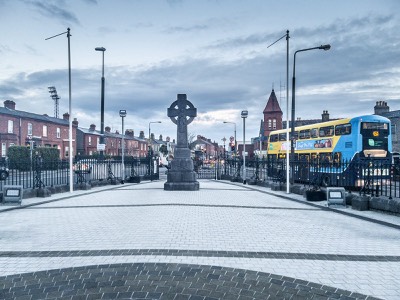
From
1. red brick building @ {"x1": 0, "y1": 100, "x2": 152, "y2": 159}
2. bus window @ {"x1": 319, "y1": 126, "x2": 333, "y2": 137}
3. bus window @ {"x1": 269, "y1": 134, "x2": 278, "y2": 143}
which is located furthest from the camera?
red brick building @ {"x1": 0, "y1": 100, "x2": 152, "y2": 159}

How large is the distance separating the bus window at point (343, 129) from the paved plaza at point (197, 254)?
8.67 metres

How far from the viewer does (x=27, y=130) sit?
43.9m

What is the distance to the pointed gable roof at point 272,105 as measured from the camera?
67.9 m

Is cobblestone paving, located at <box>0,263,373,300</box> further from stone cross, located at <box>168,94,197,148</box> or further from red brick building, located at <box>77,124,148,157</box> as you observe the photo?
red brick building, located at <box>77,124,148,157</box>

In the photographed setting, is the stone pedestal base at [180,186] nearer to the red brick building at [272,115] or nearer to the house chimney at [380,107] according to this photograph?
the house chimney at [380,107]

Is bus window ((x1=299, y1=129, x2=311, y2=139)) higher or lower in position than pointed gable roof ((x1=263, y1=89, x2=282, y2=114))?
lower

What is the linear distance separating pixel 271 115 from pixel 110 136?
1415 inches

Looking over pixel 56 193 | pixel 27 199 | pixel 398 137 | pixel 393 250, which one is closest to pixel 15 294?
pixel 393 250

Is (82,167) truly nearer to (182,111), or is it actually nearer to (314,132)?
(182,111)

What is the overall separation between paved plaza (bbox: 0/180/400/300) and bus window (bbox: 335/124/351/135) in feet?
28.5

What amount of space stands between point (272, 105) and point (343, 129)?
51457 mm

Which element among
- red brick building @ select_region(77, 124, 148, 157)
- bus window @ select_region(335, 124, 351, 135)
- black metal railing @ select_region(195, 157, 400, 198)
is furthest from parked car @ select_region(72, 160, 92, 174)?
red brick building @ select_region(77, 124, 148, 157)

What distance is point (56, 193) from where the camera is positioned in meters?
15.0

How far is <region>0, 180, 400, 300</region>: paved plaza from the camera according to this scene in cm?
420
